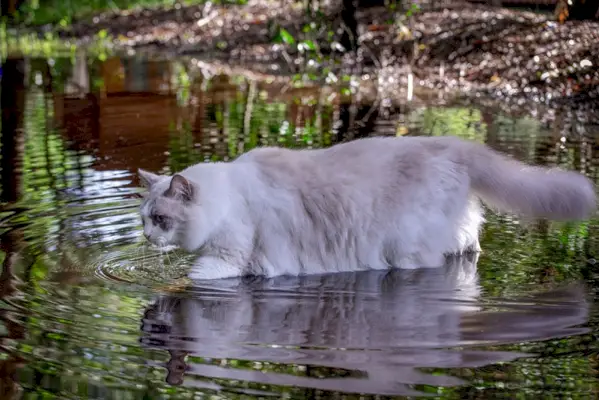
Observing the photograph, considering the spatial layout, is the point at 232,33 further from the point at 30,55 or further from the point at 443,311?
the point at 443,311

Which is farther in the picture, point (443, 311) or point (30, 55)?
point (30, 55)

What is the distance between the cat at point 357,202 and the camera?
5.57m

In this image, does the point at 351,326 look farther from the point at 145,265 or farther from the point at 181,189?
the point at 145,265

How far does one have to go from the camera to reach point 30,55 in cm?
2056

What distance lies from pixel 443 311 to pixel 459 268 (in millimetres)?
841

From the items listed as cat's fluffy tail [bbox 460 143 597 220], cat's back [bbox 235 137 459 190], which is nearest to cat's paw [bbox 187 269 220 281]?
cat's back [bbox 235 137 459 190]

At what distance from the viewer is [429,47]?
15.2 metres

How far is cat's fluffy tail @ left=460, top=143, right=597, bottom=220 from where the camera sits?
5660 mm

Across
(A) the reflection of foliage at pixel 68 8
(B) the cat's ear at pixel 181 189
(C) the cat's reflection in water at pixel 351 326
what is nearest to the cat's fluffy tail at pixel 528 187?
(C) the cat's reflection in water at pixel 351 326

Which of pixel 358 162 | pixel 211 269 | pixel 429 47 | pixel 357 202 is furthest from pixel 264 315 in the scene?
pixel 429 47

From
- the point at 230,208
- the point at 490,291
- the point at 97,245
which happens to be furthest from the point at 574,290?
the point at 97,245

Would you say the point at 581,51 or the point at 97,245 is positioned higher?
the point at 581,51

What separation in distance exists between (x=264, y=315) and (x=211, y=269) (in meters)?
0.68

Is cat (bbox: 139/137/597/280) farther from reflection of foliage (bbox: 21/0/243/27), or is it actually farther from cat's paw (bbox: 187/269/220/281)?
reflection of foliage (bbox: 21/0/243/27)
